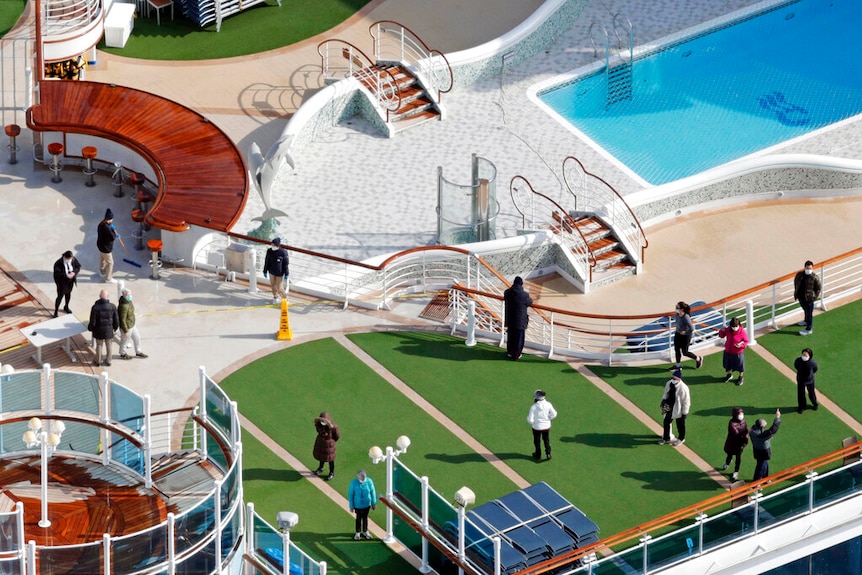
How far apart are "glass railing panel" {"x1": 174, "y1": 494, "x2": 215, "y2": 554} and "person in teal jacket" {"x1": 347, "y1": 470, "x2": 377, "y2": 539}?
3.18 m

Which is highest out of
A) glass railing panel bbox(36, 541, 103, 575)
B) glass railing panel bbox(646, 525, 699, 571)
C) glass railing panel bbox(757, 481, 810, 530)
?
glass railing panel bbox(757, 481, 810, 530)

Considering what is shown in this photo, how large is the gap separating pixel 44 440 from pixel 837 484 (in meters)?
13.0

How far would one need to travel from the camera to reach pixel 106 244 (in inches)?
1523

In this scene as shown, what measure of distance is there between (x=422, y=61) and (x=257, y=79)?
11.9 feet

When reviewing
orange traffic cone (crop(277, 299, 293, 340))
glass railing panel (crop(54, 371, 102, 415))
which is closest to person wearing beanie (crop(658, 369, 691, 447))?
orange traffic cone (crop(277, 299, 293, 340))

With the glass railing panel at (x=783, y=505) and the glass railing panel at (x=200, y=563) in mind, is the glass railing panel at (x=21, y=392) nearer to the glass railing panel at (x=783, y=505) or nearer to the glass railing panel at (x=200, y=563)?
the glass railing panel at (x=200, y=563)

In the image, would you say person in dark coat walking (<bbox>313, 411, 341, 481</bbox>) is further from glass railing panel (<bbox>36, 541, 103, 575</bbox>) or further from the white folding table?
glass railing panel (<bbox>36, 541, 103, 575</bbox>)

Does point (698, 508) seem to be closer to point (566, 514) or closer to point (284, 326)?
point (566, 514)

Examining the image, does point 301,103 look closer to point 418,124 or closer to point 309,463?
point 418,124

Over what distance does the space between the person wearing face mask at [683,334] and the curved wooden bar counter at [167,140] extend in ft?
27.8

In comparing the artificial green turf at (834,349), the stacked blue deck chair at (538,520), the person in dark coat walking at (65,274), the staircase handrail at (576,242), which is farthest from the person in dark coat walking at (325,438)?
the staircase handrail at (576,242)

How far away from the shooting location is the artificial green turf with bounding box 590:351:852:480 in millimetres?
35969

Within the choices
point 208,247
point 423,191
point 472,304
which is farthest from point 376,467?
point 423,191

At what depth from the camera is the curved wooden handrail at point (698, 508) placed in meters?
32.0
